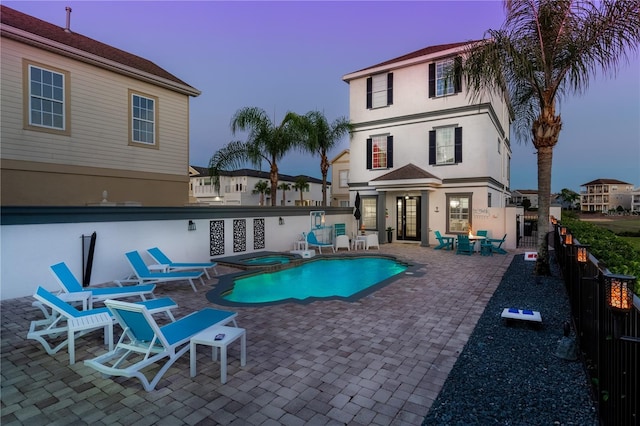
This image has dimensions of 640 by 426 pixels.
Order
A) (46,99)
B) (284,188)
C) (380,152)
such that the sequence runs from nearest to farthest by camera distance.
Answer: (46,99) < (380,152) < (284,188)

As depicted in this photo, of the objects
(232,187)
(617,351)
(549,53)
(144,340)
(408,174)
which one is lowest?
(144,340)

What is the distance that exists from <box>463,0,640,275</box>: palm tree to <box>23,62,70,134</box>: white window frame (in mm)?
13236

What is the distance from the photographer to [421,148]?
60.9ft

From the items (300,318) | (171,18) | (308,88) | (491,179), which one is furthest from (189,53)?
(300,318)

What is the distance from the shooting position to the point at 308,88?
300ft

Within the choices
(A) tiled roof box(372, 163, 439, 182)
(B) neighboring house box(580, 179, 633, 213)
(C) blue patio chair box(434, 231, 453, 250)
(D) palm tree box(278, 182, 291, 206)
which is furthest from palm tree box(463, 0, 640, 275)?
(B) neighboring house box(580, 179, 633, 213)

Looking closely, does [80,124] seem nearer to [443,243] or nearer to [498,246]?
[443,243]

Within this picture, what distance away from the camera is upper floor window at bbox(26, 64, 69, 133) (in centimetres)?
1099

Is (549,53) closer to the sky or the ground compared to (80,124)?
closer to the sky

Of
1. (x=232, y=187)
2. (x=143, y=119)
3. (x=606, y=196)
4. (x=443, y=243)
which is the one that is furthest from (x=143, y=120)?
(x=606, y=196)

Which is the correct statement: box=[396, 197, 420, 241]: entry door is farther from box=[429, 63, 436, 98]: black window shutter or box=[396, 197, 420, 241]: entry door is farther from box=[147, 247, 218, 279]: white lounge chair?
box=[147, 247, 218, 279]: white lounge chair

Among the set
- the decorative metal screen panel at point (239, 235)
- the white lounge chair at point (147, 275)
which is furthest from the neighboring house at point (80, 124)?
the white lounge chair at point (147, 275)

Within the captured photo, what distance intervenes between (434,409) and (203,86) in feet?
298

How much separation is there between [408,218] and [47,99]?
674 inches
